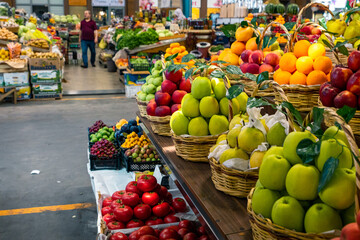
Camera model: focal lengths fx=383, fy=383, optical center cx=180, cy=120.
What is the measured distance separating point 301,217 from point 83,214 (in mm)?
2600

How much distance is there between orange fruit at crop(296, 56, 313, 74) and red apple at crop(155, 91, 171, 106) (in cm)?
91

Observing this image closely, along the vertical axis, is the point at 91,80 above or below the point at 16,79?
below

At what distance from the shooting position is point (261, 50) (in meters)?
2.53

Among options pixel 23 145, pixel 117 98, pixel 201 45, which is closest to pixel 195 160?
pixel 23 145

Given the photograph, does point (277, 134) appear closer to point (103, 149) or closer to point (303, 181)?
point (303, 181)

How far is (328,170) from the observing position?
100 cm

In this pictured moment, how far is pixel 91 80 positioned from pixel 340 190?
31.0ft

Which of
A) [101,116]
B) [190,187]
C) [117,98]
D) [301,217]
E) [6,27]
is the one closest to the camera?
[301,217]

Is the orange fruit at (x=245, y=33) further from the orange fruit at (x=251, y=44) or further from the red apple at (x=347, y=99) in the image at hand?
the red apple at (x=347, y=99)

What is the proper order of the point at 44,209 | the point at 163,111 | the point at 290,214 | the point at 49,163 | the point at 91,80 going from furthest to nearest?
1. the point at 91,80
2. the point at 49,163
3. the point at 44,209
4. the point at 163,111
5. the point at 290,214

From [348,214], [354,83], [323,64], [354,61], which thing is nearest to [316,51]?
[323,64]

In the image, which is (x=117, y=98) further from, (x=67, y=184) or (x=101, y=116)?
(x=67, y=184)

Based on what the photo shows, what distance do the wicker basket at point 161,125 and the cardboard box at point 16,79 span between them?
230 inches

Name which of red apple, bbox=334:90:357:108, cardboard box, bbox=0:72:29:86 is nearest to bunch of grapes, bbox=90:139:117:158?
red apple, bbox=334:90:357:108
